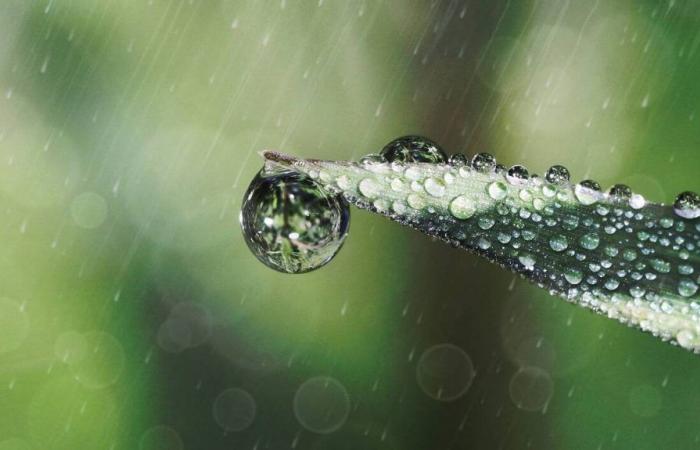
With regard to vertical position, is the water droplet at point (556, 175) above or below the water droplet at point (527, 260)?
above

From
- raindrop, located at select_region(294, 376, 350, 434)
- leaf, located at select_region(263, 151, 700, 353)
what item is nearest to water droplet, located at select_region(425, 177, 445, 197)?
leaf, located at select_region(263, 151, 700, 353)

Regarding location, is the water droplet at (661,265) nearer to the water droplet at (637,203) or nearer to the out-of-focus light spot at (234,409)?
the water droplet at (637,203)

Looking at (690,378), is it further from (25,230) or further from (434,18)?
(25,230)

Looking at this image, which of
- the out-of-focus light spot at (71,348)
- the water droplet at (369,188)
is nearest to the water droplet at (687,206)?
the water droplet at (369,188)

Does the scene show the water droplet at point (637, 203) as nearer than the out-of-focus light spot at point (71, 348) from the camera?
Yes

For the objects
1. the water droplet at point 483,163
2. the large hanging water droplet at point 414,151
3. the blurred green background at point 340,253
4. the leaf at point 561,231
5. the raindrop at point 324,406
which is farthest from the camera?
the raindrop at point 324,406

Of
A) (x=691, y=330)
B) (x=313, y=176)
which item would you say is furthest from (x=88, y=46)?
(x=691, y=330)
